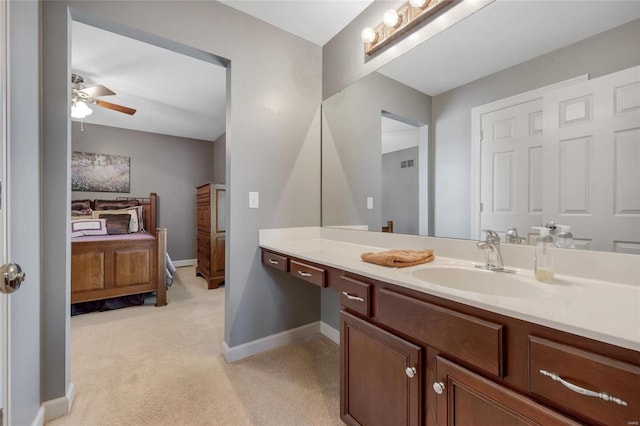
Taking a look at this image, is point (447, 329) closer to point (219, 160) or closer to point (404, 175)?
point (404, 175)

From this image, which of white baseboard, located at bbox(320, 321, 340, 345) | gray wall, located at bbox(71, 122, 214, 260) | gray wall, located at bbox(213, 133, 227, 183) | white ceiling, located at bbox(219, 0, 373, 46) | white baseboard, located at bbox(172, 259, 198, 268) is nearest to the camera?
white ceiling, located at bbox(219, 0, 373, 46)

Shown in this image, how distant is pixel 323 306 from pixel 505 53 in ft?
6.83

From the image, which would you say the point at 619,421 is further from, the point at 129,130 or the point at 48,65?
the point at 129,130

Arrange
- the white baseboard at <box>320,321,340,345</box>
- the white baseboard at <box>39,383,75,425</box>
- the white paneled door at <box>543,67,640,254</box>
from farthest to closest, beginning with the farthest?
1. the white baseboard at <box>320,321,340,345</box>
2. the white baseboard at <box>39,383,75,425</box>
3. the white paneled door at <box>543,67,640,254</box>

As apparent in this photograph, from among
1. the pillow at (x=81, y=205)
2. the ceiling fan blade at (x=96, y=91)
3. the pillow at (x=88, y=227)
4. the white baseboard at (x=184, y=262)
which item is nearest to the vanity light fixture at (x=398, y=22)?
the ceiling fan blade at (x=96, y=91)

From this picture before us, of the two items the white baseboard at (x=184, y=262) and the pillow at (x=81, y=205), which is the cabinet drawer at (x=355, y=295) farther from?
the white baseboard at (x=184, y=262)

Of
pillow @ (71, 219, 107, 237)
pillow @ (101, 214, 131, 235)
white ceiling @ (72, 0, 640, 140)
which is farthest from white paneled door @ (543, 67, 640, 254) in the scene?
pillow @ (101, 214, 131, 235)

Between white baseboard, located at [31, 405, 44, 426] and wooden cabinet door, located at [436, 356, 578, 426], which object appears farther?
white baseboard, located at [31, 405, 44, 426]

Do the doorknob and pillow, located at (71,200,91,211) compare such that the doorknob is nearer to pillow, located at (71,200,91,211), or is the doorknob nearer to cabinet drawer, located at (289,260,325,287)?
cabinet drawer, located at (289,260,325,287)

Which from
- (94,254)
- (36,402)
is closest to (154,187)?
(94,254)

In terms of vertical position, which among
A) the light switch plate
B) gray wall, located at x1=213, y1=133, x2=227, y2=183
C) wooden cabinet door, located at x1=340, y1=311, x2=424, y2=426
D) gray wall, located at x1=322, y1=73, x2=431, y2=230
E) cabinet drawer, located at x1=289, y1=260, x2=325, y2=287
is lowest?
wooden cabinet door, located at x1=340, y1=311, x2=424, y2=426

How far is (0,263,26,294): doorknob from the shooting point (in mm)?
717

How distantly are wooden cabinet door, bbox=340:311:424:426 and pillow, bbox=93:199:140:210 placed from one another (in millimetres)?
4632

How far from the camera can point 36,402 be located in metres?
1.28
